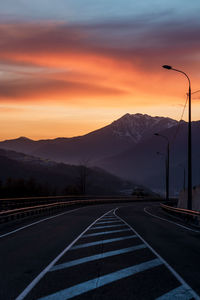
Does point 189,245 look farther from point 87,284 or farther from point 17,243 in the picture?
point 87,284

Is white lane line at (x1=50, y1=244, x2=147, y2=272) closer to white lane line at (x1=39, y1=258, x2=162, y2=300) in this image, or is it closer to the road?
the road

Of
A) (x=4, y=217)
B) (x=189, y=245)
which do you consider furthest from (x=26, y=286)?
(x=4, y=217)

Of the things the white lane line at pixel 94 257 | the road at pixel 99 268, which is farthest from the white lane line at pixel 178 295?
the white lane line at pixel 94 257

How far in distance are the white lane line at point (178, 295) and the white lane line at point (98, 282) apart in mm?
1357

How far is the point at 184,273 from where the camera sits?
9633 mm

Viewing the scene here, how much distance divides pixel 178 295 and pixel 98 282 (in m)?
1.71

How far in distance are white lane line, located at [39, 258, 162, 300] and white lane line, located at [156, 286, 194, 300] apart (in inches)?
53.4

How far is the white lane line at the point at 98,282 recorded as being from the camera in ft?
25.0

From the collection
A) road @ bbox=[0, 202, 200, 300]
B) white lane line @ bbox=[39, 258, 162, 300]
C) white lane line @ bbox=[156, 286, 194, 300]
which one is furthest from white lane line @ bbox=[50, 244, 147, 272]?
white lane line @ bbox=[156, 286, 194, 300]

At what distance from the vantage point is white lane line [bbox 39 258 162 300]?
7.63 meters

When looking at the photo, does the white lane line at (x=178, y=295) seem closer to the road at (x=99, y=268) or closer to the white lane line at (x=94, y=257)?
the road at (x=99, y=268)

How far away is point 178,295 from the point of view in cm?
765

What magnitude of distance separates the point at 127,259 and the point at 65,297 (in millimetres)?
4091

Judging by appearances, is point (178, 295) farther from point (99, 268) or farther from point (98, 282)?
point (99, 268)
